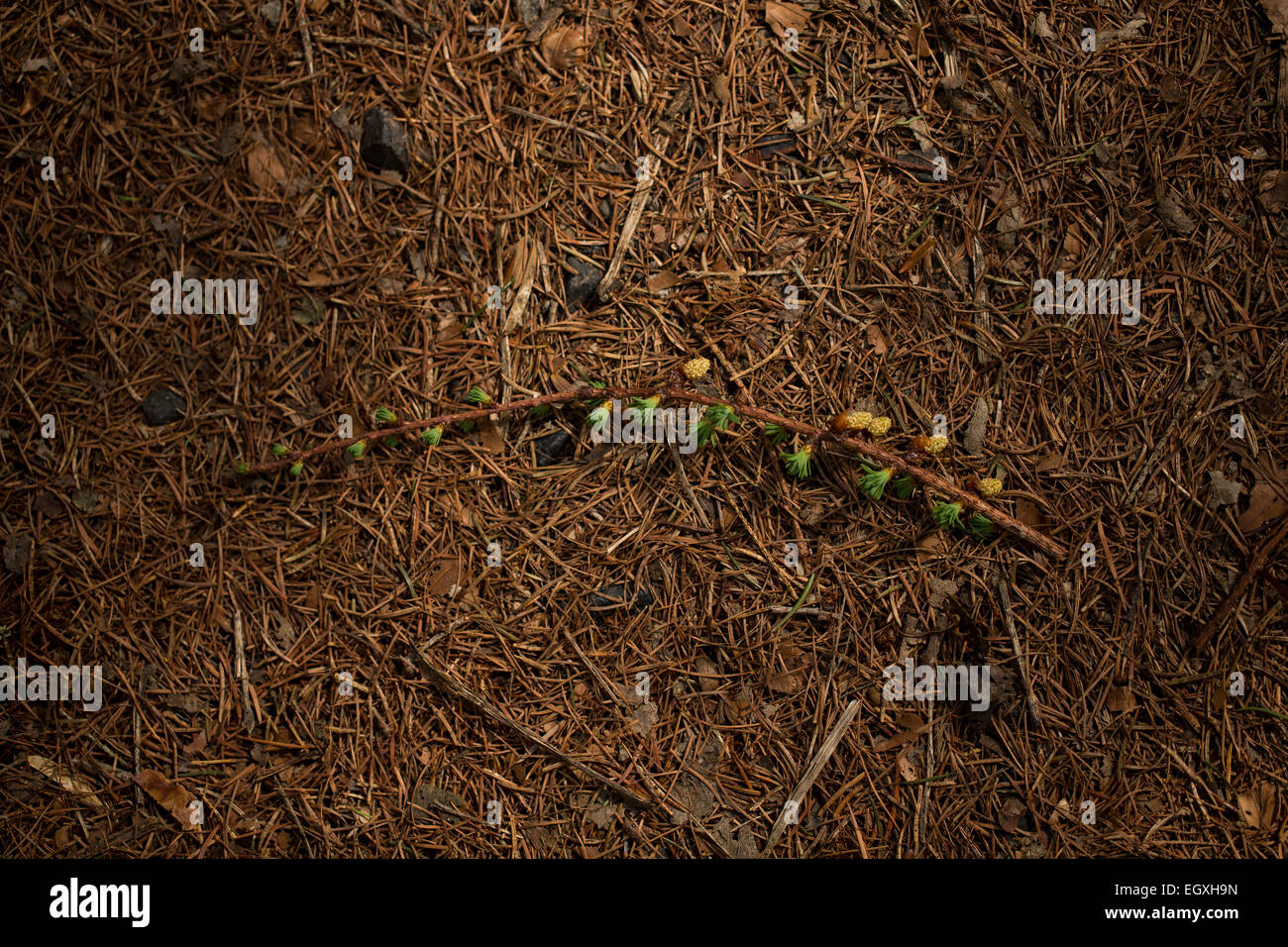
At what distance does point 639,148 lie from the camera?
9.30ft

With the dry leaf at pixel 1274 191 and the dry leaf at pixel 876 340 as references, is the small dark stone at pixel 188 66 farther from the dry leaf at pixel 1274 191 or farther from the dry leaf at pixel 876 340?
the dry leaf at pixel 1274 191

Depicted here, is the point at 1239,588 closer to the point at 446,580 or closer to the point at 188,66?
the point at 446,580

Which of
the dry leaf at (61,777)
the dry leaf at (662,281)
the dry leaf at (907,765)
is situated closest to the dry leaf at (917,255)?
the dry leaf at (662,281)

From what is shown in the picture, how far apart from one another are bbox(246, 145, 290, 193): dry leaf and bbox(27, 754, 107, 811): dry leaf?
1993 mm

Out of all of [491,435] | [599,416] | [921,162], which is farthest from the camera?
[921,162]

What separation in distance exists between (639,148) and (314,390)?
1.36 meters

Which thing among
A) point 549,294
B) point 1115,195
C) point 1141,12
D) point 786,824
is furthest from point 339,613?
point 1141,12

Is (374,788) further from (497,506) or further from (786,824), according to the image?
(786,824)

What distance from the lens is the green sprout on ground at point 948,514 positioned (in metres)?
2.69

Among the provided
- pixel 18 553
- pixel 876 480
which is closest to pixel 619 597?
pixel 876 480

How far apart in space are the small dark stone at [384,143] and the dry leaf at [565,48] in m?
0.56

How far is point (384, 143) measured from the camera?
9.11ft

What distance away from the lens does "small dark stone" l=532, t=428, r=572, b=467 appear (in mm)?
2762

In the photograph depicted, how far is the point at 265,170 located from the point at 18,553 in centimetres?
151
